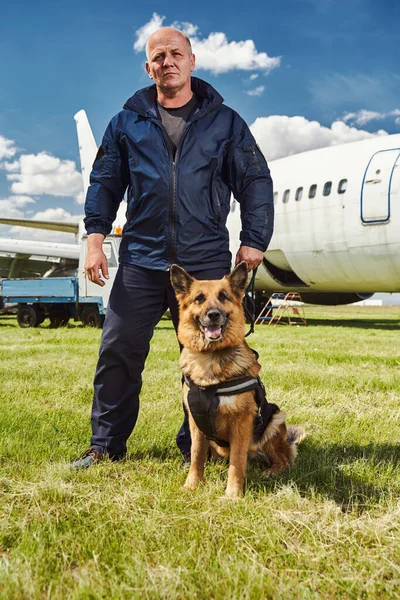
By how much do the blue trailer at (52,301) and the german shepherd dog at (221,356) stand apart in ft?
35.7

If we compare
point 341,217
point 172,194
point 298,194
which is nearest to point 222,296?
point 172,194

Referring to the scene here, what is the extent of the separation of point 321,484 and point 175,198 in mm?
1702

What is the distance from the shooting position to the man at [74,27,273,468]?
2.96 m

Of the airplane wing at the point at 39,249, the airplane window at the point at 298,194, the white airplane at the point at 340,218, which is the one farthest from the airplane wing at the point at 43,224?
the airplane window at the point at 298,194

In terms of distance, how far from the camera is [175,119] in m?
Result: 3.08

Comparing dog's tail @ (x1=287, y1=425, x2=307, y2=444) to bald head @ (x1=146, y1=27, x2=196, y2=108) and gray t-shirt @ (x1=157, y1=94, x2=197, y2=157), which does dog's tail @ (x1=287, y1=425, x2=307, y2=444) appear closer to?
gray t-shirt @ (x1=157, y1=94, x2=197, y2=157)

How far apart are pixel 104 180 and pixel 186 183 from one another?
1.88 feet

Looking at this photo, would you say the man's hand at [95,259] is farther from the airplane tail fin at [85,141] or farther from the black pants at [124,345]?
the airplane tail fin at [85,141]

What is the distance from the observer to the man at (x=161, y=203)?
9.70 ft

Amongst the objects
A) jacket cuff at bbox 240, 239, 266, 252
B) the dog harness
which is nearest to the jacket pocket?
jacket cuff at bbox 240, 239, 266, 252

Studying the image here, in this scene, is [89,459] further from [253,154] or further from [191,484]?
[253,154]

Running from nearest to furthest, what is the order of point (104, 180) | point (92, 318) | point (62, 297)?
1. point (104, 180)
2. point (92, 318)
3. point (62, 297)

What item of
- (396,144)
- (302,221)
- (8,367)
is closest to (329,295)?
(302,221)

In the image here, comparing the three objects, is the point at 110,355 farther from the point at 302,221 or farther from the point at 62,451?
the point at 302,221
